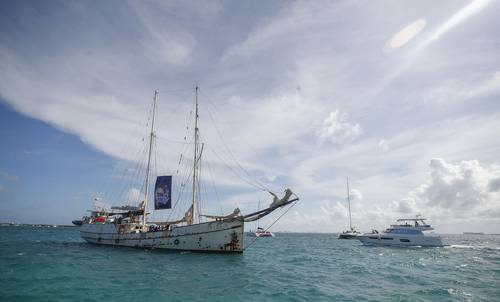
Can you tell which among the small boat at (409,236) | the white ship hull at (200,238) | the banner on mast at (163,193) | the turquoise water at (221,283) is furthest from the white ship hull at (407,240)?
the banner on mast at (163,193)

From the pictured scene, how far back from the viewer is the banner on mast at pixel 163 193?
141 feet

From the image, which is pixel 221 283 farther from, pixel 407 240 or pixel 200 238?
pixel 407 240

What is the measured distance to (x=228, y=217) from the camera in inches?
1400

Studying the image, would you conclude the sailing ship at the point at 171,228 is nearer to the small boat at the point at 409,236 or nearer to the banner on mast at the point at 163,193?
the banner on mast at the point at 163,193

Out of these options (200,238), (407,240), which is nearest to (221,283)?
(200,238)

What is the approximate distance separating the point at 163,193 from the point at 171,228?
6.50 meters

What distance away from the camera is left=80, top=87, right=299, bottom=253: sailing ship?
35.9m

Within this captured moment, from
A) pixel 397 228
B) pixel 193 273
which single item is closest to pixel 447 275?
pixel 193 273

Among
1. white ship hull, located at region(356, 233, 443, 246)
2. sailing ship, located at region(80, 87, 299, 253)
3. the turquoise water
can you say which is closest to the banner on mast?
sailing ship, located at region(80, 87, 299, 253)

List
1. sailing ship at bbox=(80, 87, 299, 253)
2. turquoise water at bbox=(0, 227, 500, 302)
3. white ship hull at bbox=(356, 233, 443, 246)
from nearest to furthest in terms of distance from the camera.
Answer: turquoise water at bbox=(0, 227, 500, 302)
sailing ship at bbox=(80, 87, 299, 253)
white ship hull at bbox=(356, 233, 443, 246)

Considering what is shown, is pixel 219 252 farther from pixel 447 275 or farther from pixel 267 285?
pixel 447 275

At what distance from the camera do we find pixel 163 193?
43406 millimetres

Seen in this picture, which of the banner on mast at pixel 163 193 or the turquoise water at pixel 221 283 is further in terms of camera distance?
the banner on mast at pixel 163 193

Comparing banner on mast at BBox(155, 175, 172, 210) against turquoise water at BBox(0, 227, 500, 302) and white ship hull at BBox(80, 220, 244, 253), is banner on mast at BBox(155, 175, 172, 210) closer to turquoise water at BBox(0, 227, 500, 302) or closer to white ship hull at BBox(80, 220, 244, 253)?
white ship hull at BBox(80, 220, 244, 253)
